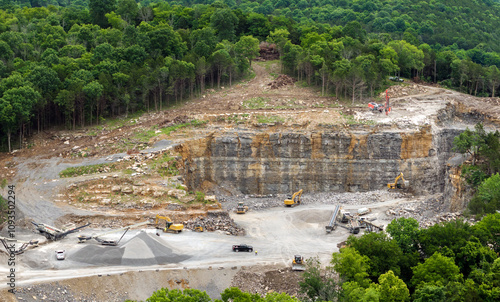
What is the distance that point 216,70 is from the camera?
3711 inches

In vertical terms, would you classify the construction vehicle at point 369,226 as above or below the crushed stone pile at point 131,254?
below

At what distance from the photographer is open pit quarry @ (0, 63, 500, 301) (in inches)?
2067

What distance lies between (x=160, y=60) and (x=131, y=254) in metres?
41.5

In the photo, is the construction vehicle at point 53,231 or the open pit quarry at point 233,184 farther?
the construction vehicle at point 53,231

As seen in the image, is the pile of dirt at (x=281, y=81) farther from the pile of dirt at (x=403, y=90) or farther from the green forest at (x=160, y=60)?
the pile of dirt at (x=403, y=90)

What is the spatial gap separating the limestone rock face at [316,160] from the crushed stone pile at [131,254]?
23.2 metres

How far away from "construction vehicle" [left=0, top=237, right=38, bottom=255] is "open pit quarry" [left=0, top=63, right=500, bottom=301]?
54 centimetres

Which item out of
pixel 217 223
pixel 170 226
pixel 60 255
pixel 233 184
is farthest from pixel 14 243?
pixel 233 184

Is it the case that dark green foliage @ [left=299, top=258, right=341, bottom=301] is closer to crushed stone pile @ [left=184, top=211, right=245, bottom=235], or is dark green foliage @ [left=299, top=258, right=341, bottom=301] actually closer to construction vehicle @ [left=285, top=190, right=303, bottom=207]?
crushed stone pile @ [left=184, top=211, right=245, bottom=235]

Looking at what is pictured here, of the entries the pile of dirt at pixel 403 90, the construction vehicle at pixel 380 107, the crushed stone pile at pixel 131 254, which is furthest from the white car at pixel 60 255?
the pile of dirt at pixel 403 90

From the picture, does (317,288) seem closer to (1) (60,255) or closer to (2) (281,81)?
(1) (60,255)

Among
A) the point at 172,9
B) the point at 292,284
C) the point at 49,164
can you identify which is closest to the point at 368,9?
the point at 172,9

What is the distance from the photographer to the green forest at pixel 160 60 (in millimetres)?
80875

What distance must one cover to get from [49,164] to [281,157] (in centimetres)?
2898
